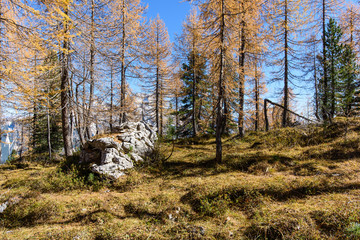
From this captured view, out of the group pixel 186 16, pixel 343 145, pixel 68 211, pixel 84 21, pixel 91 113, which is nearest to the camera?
pixel 68 211

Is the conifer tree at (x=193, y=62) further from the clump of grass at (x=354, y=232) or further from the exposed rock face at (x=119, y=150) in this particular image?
the clump of grass at (x=354, y=232)

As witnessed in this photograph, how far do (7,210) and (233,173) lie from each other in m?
7.01

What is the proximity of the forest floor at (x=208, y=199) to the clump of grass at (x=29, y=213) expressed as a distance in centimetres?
3

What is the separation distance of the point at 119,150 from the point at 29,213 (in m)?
3.13

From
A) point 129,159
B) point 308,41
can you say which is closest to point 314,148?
point 129,159

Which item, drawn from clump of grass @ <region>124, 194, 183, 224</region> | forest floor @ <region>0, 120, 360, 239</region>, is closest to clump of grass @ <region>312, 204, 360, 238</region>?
forest floor @ <region>0, 120, 360, 239</region>

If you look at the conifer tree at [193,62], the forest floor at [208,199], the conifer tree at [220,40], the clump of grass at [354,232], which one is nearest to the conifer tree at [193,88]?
the conifer tree at [193,62]

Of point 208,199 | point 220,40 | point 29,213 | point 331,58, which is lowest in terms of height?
point 29,213

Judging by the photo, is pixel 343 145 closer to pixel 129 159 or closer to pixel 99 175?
pixel 129 159

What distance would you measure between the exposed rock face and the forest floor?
48 cm

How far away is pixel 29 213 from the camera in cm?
440

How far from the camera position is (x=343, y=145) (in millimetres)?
6492

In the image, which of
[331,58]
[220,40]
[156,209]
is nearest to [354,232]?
[156,209]

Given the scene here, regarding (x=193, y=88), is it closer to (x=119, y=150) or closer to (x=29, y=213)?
(x=119, y=150)
